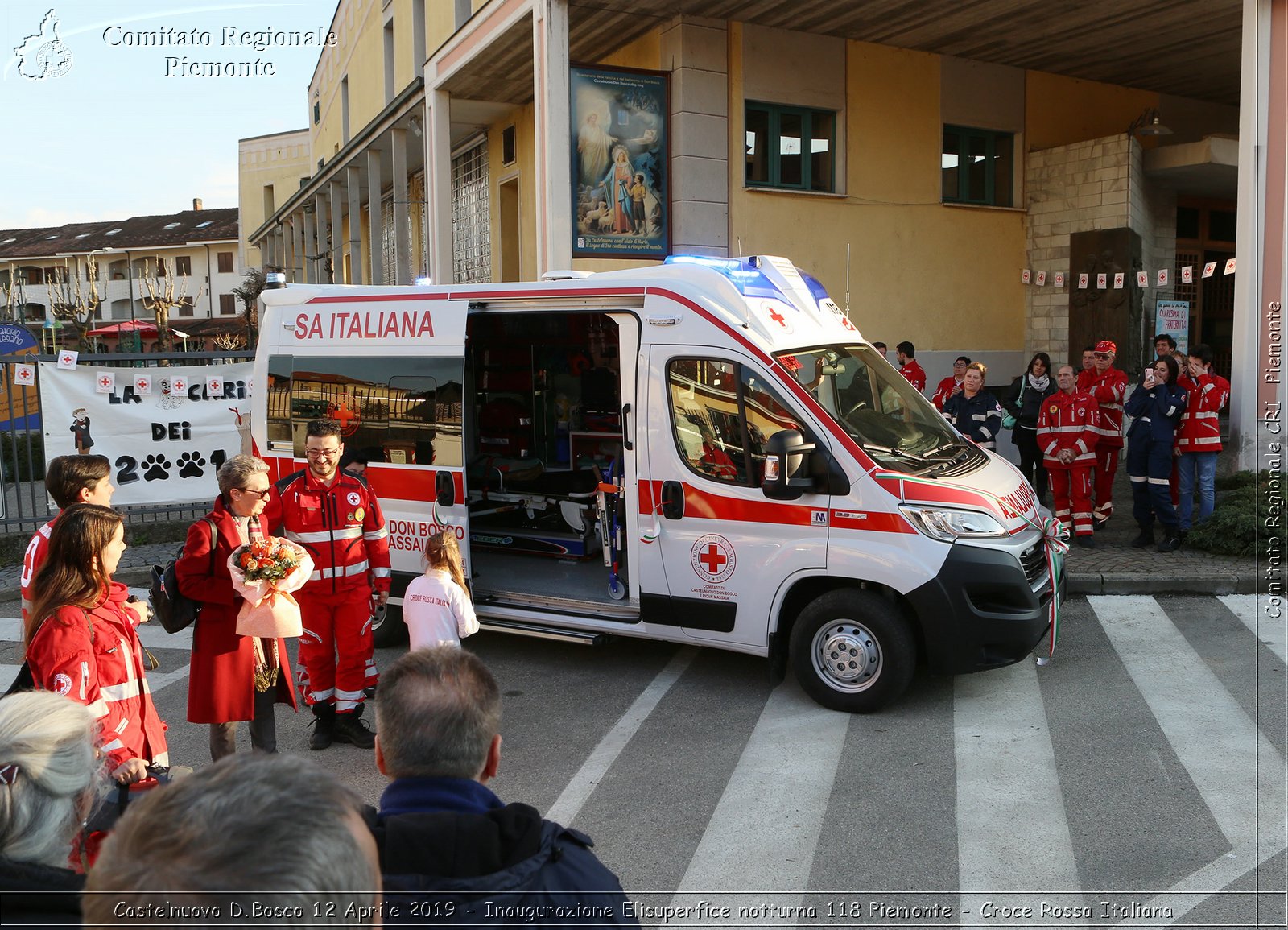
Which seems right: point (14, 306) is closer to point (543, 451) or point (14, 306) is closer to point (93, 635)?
point (543, 451)

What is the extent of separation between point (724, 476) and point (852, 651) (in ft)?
4.23

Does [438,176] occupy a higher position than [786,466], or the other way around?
[438,176]

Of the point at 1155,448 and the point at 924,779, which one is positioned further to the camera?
the point at 1155,448

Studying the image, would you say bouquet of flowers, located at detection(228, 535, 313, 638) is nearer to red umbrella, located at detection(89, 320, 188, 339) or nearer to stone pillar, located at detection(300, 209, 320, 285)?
stone pillar, located at detection(300, 209, 320, 285)

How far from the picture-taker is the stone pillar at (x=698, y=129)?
45.8 feet

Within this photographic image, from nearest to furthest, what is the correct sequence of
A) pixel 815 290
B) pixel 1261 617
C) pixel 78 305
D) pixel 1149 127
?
pixel 815 290, pixel 1261 617, pixel 1149 127, pixel 78 305

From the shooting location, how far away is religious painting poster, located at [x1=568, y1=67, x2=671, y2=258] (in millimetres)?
13656

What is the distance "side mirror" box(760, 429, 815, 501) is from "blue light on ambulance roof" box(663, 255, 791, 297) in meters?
1.06

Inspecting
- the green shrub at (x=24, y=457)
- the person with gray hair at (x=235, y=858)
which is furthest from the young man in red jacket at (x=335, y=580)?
the green shrub at (x=24, y=457)

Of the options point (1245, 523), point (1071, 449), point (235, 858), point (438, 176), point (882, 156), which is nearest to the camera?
point (235, 858)

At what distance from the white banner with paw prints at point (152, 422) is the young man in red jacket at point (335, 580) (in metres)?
6.01

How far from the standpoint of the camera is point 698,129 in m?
14.1

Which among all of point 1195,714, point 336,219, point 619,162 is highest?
point 336,219

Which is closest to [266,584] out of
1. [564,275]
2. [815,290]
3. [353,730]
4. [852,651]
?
[353,730]
